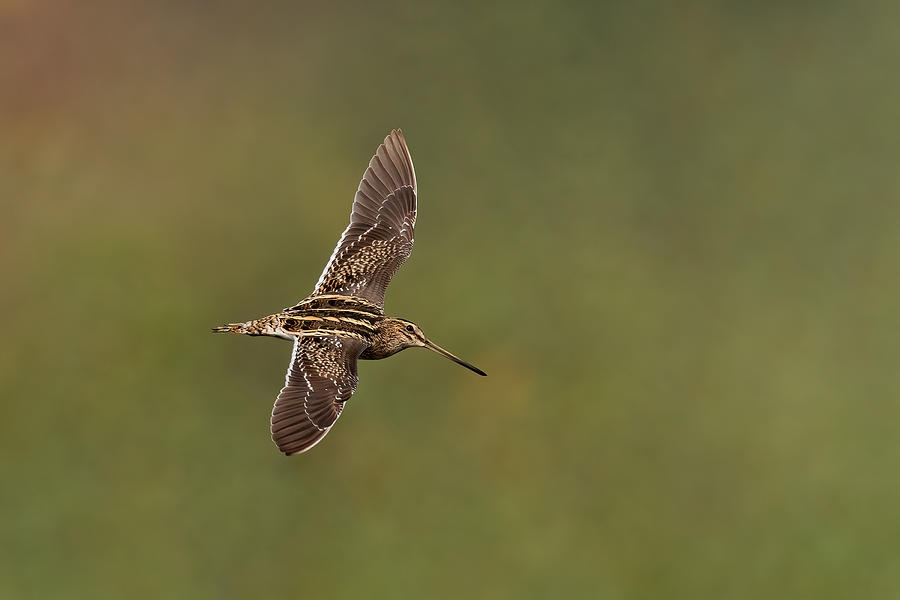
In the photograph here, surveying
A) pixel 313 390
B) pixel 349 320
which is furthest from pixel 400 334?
pixel 313 390

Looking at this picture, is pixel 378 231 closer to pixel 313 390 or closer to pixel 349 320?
pixel 349 320

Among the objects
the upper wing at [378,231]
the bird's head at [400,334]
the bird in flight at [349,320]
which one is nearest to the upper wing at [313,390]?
the bird in flight at [349,320]

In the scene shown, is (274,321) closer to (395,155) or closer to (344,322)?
(344,322)

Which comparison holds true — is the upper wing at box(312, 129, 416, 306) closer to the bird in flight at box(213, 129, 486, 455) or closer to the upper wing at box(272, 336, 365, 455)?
the bird in flight at box(213, 129, 486, 455)

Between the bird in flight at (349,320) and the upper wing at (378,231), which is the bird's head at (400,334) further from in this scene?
the upper wing at (378,231)

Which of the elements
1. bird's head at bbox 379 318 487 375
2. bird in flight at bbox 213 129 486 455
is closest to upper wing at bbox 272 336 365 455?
bird in flight at bbox 213 129 486 455

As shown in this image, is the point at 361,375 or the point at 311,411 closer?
the point at 311,411

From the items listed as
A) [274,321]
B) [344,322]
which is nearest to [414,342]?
[344,322]
